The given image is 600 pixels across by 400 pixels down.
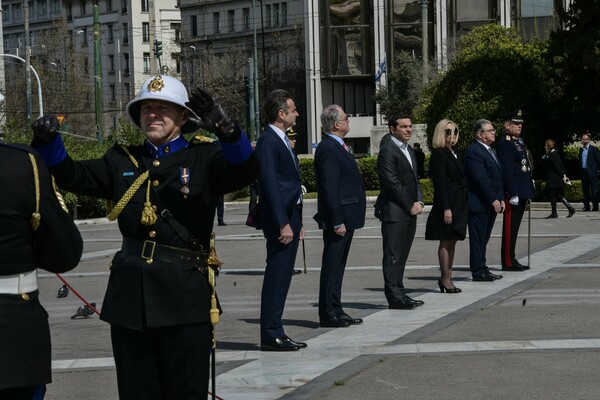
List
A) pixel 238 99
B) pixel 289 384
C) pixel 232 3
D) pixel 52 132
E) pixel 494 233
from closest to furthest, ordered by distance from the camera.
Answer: pixel 52 132 < pixel 289 384 < pixel 494 233 < pixel 238 99 < pixel 232 3

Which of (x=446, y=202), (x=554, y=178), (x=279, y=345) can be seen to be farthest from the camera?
(x=554, y=178)

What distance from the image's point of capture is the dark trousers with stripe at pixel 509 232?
53.5ft

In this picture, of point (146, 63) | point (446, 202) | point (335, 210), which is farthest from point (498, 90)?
point (146, 63)

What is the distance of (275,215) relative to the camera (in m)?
10.4

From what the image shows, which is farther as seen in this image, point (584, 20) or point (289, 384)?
point (584, 20)

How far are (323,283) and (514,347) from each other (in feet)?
7.05

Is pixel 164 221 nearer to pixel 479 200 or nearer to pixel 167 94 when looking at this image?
pixel 167 94

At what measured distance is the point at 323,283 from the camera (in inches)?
463

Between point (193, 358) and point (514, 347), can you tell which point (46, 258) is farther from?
point (514, 347)

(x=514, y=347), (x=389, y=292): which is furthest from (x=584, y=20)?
(x=514, y=347)

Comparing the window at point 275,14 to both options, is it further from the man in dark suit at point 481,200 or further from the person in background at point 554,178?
the man in dark suit at point 481,200

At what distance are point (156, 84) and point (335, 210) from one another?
576 centimetres

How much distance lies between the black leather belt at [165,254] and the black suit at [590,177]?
2596 cm

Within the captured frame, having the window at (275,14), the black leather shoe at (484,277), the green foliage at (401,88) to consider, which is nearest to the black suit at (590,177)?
the black leather shoe at (484,277)
